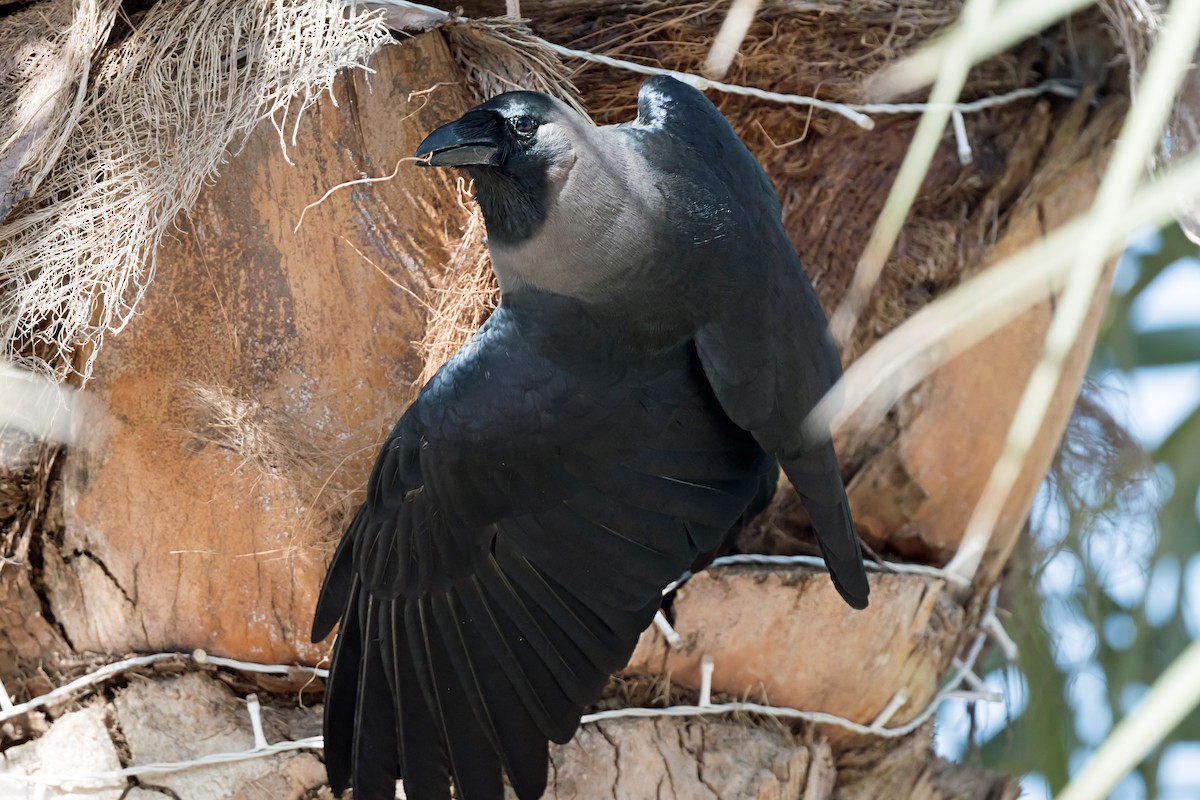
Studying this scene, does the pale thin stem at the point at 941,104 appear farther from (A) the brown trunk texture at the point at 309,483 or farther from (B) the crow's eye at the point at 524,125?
(A) the brown trunk texture at the point at 309,483

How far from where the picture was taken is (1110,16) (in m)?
2.17

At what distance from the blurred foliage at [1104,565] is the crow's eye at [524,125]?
1573mm

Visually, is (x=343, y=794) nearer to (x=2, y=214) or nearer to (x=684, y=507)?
(x=684, y=507)

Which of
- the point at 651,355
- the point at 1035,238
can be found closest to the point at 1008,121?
the point at 1035,238

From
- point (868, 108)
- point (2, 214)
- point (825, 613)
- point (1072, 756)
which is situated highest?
point (2, 214)

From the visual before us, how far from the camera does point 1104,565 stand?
116 inches

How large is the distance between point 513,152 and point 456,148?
0.11 metres

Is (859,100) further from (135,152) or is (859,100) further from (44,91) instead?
(44,91)

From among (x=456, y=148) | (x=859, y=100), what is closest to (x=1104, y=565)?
(x=859, y=100)

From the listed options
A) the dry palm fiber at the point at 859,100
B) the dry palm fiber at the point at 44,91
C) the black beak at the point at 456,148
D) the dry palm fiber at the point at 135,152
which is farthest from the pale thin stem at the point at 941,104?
the dry palm fiber at the point at 44,91

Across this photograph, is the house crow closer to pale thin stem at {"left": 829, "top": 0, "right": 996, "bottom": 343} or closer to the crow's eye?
the crow's eye

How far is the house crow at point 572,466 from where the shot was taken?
1862 mm

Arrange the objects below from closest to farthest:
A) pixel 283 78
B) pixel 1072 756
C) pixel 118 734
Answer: pixel 283 78, pixel 118 734, pixel 1072 756

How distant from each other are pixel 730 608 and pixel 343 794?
0.74 meters
